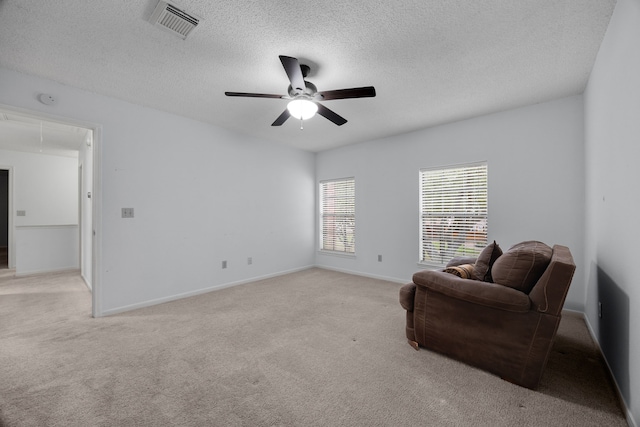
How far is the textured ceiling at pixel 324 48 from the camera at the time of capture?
1.81 m

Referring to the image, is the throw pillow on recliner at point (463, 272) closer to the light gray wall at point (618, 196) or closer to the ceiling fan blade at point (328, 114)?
the light gray wall at point (618, 196)

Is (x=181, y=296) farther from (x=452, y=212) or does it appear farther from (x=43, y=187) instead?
(x=43, y=187)

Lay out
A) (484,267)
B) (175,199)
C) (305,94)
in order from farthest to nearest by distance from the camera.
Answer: (175,199) < (305,94) < (484,267)

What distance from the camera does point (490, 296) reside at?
1.84m

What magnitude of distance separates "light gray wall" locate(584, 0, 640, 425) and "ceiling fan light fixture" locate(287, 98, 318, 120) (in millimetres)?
2083

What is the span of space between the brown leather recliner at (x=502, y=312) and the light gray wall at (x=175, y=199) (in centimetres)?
312

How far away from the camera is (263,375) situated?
193cm

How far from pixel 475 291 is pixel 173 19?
113 inches

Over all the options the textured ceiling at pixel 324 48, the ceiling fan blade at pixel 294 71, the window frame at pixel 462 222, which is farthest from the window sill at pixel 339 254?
the ceiling fan blade at pixel 294 71

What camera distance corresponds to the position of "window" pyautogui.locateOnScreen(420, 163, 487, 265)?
3758mm

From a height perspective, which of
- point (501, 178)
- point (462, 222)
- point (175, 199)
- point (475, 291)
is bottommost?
point (475, 291)

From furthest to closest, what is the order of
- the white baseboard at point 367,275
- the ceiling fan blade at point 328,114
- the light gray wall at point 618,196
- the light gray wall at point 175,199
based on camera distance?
the white baseboard at point 367,275, the light gray wall at point 175,199, the ceiling fan blade at point 328,114, the light gray wall at point 618,196

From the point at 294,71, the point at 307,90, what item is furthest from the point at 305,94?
the point at 294,71

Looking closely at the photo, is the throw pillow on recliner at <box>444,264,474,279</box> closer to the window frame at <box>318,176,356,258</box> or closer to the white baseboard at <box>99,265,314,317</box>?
the window frame at <box>318,176,356,258</box>
